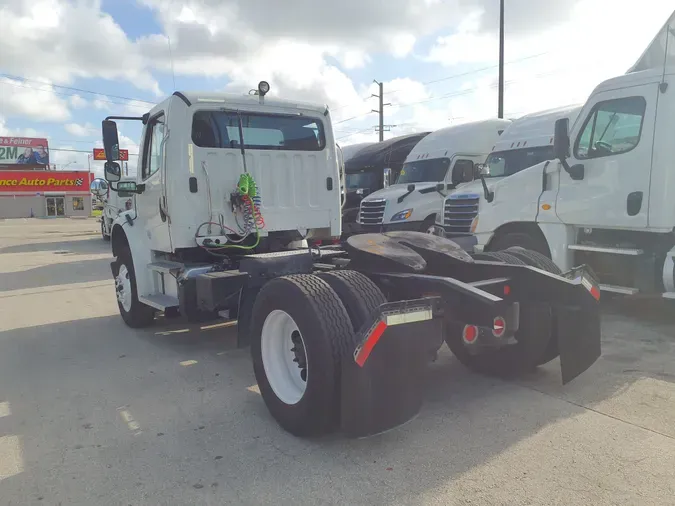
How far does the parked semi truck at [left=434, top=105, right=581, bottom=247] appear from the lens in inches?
396

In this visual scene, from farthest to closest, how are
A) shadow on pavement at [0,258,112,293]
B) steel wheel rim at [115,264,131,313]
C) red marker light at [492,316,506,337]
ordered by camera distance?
shadow on pavement at [0,258,112,293], steel wheel rim at [115,264,131,313], red marker light at [492,316,506,337]

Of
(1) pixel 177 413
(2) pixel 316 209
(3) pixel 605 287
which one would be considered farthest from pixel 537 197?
(1) pixel 177 413

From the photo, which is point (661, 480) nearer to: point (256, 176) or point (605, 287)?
point (605, 287)

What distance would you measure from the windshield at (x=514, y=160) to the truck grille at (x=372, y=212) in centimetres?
296

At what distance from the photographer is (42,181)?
53.4m

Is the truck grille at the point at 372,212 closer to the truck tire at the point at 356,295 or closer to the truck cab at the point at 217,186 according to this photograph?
the truck cab at the point at 217,186

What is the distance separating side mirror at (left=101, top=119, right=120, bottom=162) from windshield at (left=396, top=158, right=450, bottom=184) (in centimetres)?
832

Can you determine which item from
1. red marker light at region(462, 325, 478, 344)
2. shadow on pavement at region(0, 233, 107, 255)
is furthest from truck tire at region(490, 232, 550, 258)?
shadow on pavement at region(0, 233, 107, 255)

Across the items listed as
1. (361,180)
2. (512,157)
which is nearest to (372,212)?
(512,157)

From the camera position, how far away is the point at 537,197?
7016mm

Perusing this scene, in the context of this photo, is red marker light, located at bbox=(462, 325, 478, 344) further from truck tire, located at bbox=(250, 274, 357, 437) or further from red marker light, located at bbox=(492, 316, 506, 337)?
truck tire, located at bbox=(250, 274, 357, 437)

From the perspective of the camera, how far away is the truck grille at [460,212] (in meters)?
10.2

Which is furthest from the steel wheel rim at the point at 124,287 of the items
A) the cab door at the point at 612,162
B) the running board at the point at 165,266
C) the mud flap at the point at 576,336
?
the cab door at the point at 612,162

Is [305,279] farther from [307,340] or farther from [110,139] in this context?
[110,139]
